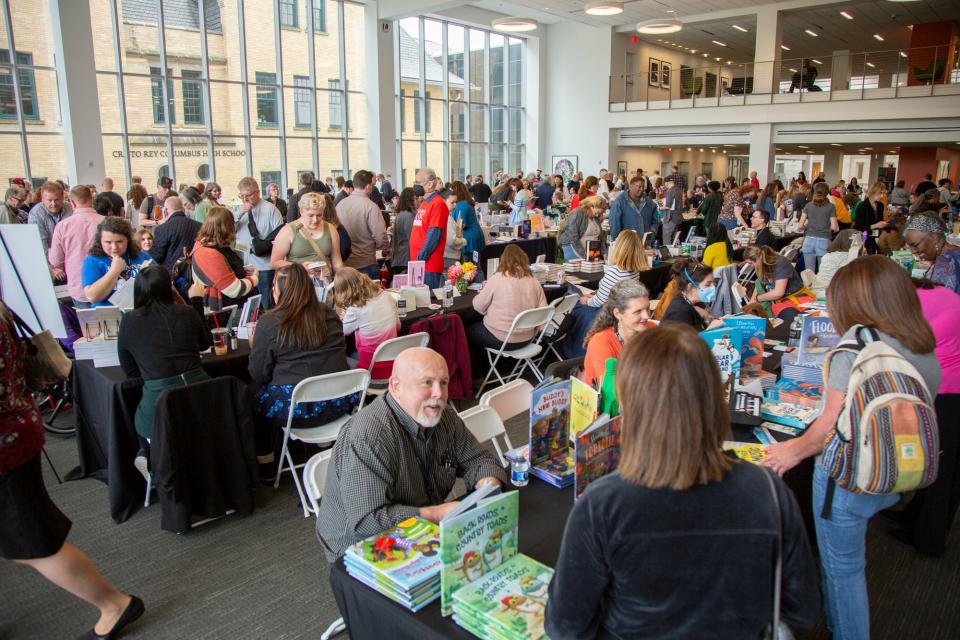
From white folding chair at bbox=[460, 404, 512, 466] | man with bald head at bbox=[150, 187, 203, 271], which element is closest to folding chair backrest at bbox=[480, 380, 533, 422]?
white folding chair at bbox=[460, 404, 512, 466]

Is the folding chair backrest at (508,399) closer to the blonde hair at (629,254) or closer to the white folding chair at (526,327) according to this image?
the white folding chair at (526,327)

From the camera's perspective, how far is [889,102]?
583 inches

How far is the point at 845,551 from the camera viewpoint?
2131 mm

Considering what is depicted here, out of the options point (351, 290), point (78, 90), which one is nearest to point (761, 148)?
point (78, 90)

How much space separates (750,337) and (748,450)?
1088 mm

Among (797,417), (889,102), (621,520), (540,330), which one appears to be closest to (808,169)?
(889,102)

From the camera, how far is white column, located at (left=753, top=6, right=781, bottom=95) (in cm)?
1650

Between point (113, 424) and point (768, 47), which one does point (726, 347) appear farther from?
point (768, 47)

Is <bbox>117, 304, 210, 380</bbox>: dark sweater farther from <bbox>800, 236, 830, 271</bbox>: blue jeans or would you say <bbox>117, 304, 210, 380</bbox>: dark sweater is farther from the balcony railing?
the balcony railing

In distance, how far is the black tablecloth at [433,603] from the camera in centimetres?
152

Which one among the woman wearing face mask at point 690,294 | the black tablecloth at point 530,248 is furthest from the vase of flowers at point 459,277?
the black tablecloth at point 530,248

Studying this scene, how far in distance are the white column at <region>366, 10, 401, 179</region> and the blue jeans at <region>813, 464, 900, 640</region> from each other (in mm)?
14024

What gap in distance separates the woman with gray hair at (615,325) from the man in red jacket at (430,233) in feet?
10.3

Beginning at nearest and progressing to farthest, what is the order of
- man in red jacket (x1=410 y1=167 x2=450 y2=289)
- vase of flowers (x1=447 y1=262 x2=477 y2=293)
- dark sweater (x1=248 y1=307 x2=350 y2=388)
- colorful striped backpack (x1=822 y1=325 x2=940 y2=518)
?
1. colorful striped backpack (x1=822 y1=325 x2=940 y2=518)
2. dark sweater (x1=248 y1=307 x2=350 y2=388)
3. vase of flowers (x1=447 y1=262 x2=477 y2=293)
4. man in red jacket (x1=410 y1=167 x2=450 y2=289)
